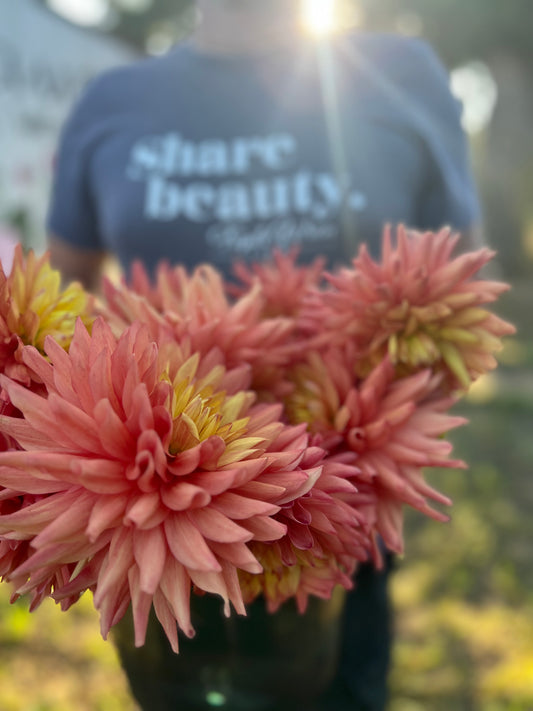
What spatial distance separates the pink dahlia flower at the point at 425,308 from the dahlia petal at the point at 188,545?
216mm

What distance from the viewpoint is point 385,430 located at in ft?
1.53

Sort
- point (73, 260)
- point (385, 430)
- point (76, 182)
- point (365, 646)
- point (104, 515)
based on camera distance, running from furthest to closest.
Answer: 1. point (73, 260)
2. point (76, 182)
3. point (365, 646)
4. point (385, 430)
5. point (104, 515)

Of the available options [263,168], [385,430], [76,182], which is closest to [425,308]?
[385,430]

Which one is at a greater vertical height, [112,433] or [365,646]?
[112,433]

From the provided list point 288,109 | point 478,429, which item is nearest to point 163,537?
point 288,109

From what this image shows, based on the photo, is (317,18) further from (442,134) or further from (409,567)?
(409,567)

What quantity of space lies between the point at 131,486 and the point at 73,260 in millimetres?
1143

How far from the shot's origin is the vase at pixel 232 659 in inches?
22.5

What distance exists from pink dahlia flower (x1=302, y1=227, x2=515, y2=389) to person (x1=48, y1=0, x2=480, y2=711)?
69 cm

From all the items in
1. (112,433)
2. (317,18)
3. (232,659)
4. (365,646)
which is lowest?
(365,646)

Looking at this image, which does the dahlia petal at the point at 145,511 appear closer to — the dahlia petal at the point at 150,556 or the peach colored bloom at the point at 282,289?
the dahlia petal at the point at 150,556

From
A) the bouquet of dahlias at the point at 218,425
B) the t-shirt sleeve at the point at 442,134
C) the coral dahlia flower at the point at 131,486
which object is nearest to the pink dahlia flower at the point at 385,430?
the bouquet of dahlias at the point at 218,425

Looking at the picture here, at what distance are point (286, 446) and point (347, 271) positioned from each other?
18 cm

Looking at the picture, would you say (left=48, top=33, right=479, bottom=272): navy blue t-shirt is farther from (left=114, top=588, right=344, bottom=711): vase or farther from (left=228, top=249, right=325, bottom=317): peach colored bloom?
(left=114, top=588, right=344, bottom=711): vase
